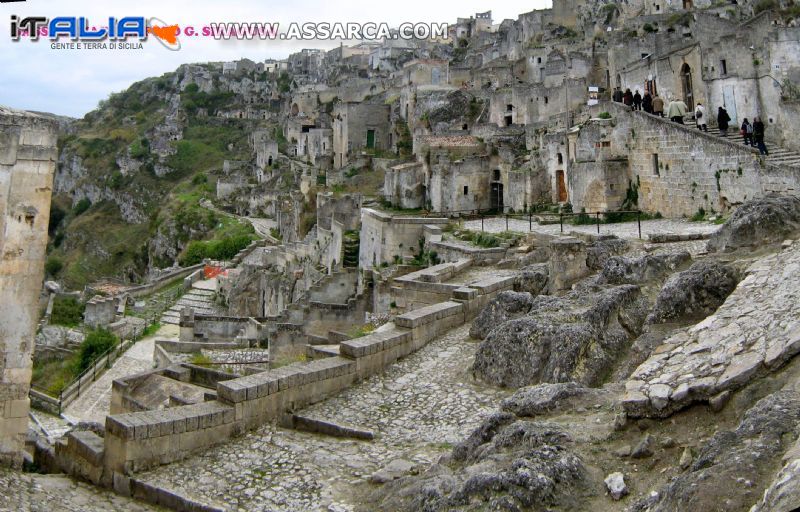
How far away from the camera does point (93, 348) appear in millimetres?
26703

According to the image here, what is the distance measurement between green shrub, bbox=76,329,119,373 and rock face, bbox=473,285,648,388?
2078cm

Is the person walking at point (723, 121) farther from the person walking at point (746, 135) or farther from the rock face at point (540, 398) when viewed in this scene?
the rock face at point (540, 398)

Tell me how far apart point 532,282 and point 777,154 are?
11024 millimetres

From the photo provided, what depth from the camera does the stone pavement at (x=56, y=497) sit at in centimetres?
655

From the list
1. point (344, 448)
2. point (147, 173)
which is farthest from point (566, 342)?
point (147, 173)

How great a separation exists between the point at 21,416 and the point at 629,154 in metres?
18.4

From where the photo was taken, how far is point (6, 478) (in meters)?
7.35

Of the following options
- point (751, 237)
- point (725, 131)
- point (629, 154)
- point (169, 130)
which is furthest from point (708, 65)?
point (169, 130)

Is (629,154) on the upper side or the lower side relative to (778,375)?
upper

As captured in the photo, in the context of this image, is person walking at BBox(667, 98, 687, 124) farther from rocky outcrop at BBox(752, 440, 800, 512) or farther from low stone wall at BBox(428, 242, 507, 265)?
rocky outcrop at BBox(752, 440, 800, 512)

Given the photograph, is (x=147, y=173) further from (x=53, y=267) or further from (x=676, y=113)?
(x=676, y=113)

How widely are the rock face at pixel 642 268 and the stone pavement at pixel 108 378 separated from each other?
11.9 meters

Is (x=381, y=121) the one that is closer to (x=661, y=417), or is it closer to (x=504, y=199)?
(x=504, y=199)

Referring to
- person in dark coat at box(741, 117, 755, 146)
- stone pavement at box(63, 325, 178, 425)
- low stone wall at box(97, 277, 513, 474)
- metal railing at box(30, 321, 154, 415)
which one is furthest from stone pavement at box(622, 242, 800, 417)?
metal railing at box(30, 321, 154, 415)
